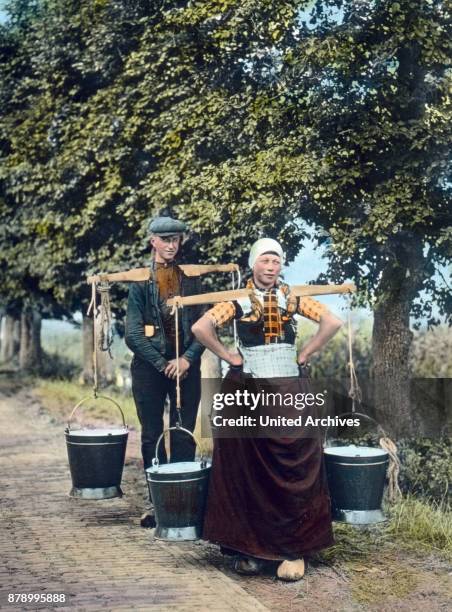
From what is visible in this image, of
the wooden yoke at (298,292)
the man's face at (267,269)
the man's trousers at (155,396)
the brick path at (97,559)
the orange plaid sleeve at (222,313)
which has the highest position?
the man's face at (267,269)

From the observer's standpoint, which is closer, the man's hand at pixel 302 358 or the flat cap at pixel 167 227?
the man's hand at pixel 302 358

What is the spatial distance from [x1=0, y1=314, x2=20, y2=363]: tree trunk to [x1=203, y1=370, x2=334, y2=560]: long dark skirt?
2335cm

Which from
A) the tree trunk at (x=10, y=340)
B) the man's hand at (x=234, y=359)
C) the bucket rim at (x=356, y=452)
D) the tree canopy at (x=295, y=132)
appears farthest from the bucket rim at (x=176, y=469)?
the tree trunk at (x=10, y=340)

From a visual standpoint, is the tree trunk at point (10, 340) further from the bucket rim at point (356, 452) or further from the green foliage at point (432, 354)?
the bucket rim at point (356, 452)

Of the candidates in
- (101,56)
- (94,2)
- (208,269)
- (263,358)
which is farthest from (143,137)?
(263,358)

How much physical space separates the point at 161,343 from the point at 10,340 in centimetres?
2349

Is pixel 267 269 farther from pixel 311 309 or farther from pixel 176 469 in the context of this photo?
pixel 176 469

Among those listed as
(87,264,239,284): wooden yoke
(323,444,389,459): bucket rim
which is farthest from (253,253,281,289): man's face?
(323,444,389,459): bucket rim

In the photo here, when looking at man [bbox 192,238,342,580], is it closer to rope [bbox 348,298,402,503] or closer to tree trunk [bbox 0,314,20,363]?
rope [bbox 348,298,402,503]

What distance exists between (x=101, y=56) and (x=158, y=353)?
747 centimetres

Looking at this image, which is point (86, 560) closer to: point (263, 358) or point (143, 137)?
point (263, 358)

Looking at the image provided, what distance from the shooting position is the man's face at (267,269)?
5379 millimetres

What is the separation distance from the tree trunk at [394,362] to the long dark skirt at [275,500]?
4.33 meters

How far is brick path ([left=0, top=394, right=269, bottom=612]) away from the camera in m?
4.83
